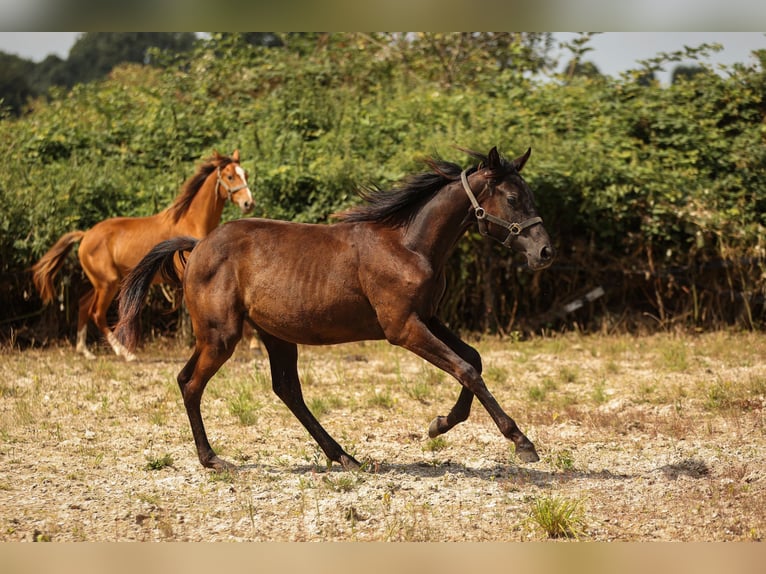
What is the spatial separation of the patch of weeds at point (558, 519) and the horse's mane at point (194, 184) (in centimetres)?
714

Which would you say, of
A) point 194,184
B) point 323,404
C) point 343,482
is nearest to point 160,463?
point 343,482

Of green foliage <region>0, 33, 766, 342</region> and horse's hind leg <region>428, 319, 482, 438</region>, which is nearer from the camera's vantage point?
horse's hind leg <region>428, 319, 482, 438</region>

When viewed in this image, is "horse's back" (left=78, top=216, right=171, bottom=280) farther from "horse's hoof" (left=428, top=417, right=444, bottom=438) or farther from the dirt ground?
"horse's hoof" (left=428, top=417, right=444, bottom=438)

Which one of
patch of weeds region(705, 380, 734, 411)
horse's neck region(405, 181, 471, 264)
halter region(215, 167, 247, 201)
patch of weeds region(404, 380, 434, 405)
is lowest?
patch of weeds region(404, 380, 434, 405)

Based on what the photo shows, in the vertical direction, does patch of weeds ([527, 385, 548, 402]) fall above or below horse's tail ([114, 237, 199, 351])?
below

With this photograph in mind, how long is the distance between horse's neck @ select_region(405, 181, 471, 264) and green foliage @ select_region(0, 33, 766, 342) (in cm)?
494

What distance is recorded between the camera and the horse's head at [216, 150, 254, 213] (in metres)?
10.9

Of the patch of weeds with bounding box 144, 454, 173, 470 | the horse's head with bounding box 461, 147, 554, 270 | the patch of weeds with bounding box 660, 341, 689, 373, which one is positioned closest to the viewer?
the horse's head with bounding box 461, 147, 554, 270

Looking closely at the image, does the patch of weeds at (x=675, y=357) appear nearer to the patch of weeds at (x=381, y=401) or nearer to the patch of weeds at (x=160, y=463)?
the patch of weeds at (x=381, y=401)

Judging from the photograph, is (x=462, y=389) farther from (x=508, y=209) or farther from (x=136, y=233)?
(x=136, y=233)

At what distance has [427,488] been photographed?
19.3 ft

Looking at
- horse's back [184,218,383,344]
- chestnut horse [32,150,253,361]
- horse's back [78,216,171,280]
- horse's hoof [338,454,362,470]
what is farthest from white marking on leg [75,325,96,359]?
horse's hoof [338,454,362,470]

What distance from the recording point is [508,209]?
240 inches

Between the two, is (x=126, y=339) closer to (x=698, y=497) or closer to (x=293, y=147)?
(x=698, y=497)
